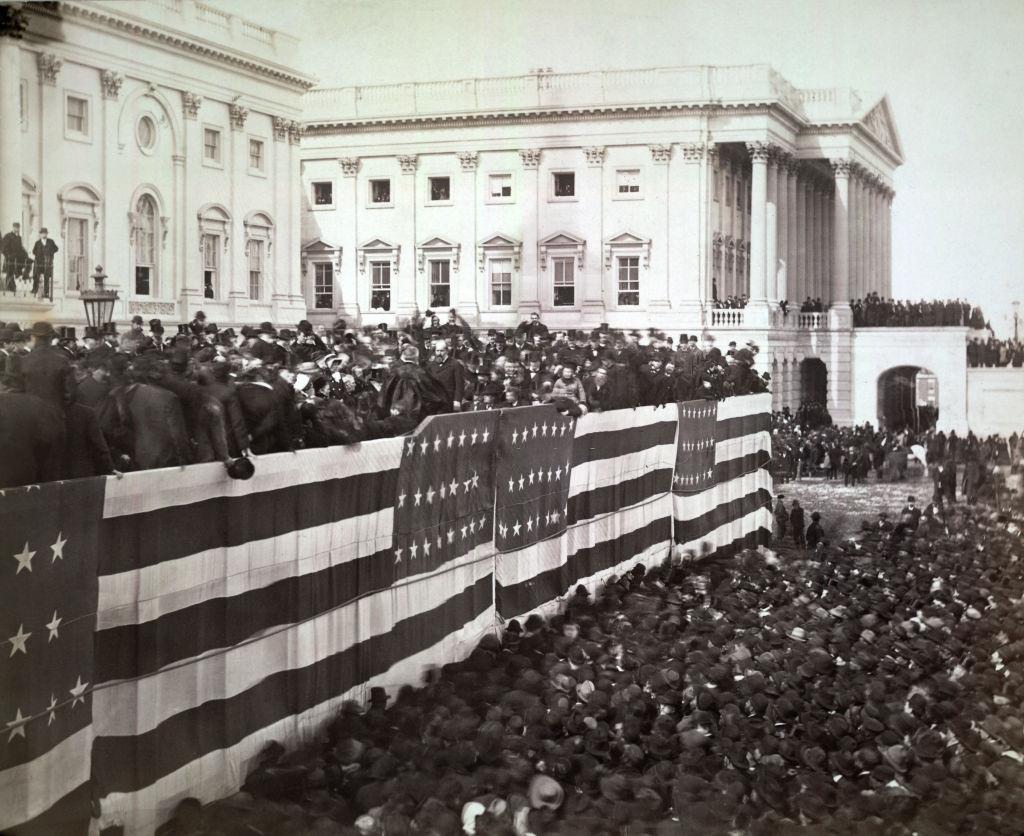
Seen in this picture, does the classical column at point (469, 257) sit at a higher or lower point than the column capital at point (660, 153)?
lower

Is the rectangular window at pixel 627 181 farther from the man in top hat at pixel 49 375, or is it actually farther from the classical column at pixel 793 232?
the man in top hat at pixel 49 375

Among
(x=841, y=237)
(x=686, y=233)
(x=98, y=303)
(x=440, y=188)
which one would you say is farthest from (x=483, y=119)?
(x=841, y=237)

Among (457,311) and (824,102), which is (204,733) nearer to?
(457,311)

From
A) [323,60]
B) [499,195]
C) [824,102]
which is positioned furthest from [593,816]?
[824,102]

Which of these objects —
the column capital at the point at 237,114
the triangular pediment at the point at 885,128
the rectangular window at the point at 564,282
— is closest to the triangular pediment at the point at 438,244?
the rectangular window at the point at 564,282

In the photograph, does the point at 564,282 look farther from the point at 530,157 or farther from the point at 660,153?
the point at 660,153

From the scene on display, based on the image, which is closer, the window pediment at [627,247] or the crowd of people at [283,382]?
the crowd of people at [283,382]
